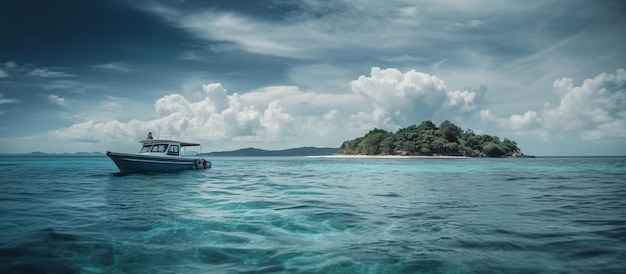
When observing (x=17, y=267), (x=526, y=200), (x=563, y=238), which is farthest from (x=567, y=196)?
(x=17, y=267)

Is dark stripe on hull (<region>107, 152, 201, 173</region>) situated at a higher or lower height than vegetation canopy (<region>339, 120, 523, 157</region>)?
lower

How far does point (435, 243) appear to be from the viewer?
7.75 m

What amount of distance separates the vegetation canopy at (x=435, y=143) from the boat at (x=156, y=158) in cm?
10757

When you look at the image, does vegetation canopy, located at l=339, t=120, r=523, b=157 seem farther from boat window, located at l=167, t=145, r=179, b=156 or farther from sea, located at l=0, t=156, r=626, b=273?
sea, located at l=0, t=156, r=626, b=273

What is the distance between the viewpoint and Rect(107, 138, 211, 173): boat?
30.9 m

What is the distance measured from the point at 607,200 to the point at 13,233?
2144 centimetres

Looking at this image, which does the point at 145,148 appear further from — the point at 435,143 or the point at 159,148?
the point at 435,143

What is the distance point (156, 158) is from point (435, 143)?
4467 inches

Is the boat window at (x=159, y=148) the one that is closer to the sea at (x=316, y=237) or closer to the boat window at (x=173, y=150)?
the boat window at (x=173, y=150)

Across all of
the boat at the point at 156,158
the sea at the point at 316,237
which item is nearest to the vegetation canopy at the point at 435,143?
the boat at the point at 156,158

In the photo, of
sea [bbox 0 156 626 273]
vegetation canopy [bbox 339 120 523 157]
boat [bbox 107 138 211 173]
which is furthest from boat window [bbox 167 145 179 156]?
vegetation canopy [bbox 339 120 523 157]

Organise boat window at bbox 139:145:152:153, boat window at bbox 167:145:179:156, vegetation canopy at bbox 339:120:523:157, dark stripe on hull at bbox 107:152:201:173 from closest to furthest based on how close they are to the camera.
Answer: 1. dark stripe on hull at bbox 107:152:201:173
2. boat window at bbox 139:145:152:153
3. boat window at bbox 167:145:179:156
4. vegetation canopy at bbox 339:120:523:157

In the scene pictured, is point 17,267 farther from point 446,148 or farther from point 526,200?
point 446,148

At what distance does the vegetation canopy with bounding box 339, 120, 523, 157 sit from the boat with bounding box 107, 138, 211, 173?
107574 mm
